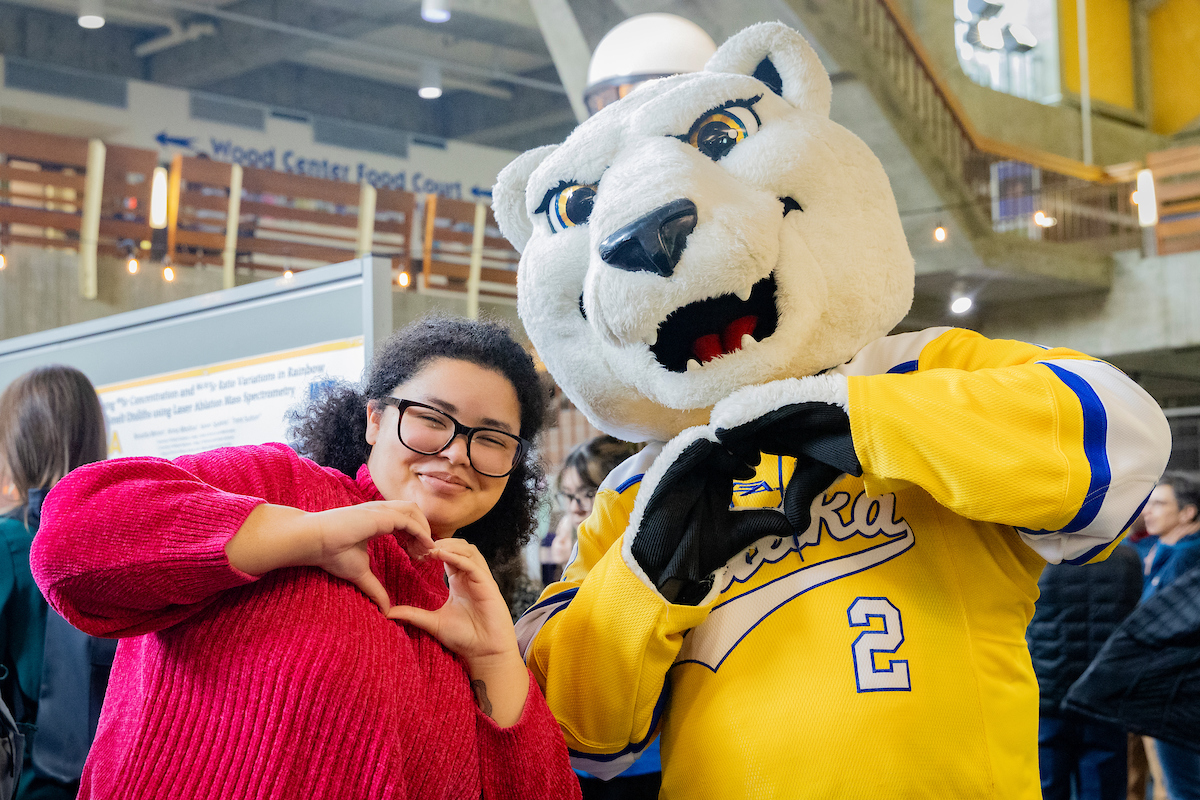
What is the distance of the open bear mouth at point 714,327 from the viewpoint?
4.72 feet

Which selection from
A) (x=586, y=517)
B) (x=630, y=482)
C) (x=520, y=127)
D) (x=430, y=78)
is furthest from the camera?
(x=520, y=127)

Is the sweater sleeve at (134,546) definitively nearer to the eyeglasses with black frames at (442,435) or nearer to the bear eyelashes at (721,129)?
the eyeglasses with black frames at (442,435)

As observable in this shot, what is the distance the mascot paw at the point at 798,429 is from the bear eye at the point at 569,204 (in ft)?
1.44

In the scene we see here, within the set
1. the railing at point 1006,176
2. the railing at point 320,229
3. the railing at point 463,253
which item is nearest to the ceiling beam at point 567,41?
the railing at point 320,229

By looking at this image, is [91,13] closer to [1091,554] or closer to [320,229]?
[320,229]

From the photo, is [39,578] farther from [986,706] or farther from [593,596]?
[986,706]

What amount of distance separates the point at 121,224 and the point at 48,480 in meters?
6.37

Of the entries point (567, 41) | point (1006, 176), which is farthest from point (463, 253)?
point (1006, 176)

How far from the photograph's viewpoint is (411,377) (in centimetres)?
156

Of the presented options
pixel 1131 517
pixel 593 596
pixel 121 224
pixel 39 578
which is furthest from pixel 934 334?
pixel 121 224

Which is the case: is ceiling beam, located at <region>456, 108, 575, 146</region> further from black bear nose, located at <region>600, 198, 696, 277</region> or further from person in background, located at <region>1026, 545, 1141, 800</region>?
black bear nose, located at <region>600, 198, 696, 277</region>

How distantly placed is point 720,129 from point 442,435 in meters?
0.63

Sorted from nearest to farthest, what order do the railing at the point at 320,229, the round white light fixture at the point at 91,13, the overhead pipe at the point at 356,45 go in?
the railing at the point at 320,229
the round white light fixture at the point at 91,13
the overhead pipe at the point at 356,45

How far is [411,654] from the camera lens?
1.25 metres
